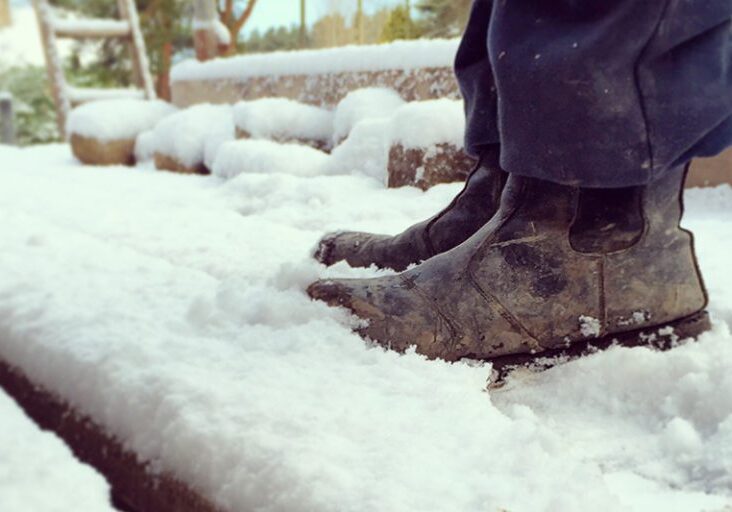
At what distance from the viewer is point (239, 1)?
1359cm

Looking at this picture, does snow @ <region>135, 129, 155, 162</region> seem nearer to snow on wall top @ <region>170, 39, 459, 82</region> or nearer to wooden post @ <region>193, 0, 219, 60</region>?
snow on wall top @ <region>170, 39, 459, 82</region>

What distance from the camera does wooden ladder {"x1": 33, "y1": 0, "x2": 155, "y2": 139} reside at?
5.88 metres

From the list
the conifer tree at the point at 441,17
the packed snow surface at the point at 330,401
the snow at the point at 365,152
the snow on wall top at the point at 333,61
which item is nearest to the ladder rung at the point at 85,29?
the snow on wall top at the point at 333,61

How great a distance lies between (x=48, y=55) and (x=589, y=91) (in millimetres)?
6017

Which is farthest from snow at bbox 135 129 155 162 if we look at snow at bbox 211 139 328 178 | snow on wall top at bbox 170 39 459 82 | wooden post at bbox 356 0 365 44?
wooden post at bbox 356 0 365 44

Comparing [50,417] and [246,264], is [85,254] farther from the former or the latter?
[50,417]

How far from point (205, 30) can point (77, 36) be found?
1.41 m

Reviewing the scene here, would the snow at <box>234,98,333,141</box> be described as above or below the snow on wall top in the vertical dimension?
below

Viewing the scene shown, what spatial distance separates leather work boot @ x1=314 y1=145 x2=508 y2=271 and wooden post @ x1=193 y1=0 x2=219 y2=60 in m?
4.64

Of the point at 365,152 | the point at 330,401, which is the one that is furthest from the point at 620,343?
the point at 365,152

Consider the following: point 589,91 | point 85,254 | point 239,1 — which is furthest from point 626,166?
point 239,1

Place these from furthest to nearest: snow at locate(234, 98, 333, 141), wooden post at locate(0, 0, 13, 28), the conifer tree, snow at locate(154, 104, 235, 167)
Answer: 1. the conifer tree
2. wooden post at locate(0, 0, 13, 28)
3. snow at locate(154, 104, 235, 167)
4. snow at locate(234, 98, 333, 141)

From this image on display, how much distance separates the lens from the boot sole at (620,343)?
809 mm

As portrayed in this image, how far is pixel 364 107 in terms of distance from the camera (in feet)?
9.78
